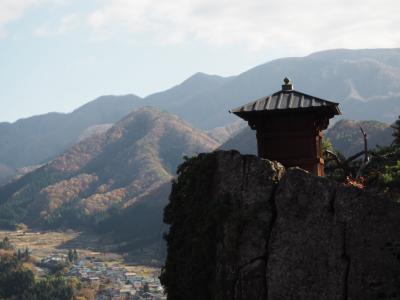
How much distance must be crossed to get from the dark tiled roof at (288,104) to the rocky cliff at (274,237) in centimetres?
218

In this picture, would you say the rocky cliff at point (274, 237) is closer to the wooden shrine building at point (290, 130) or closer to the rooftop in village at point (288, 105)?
the wooden shrine building at point (290, 130)

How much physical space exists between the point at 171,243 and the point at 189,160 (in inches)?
128

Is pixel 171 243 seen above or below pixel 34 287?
above

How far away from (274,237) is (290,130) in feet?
15.2

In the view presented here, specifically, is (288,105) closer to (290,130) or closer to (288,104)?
(288,104)

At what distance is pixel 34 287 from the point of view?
15750 cm

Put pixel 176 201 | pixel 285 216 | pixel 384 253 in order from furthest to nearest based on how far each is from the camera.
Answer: pixel 176 201 → pixel 285 216 → pixel 384 253

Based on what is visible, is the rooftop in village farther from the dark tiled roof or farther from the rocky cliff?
the rocky cliff

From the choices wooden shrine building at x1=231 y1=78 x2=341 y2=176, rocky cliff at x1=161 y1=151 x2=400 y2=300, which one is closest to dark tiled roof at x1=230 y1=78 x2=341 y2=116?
wooden shrine building at x1=231 y1=78 x2=341 y2=176

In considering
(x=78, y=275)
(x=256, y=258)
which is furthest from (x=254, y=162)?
(x=78, y=275)

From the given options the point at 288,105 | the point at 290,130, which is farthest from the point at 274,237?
the point at 288,105

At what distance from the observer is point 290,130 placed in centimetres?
2234

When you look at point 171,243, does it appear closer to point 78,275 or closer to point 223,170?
point 223,170

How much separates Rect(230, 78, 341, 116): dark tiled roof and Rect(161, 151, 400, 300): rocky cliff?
218cm
